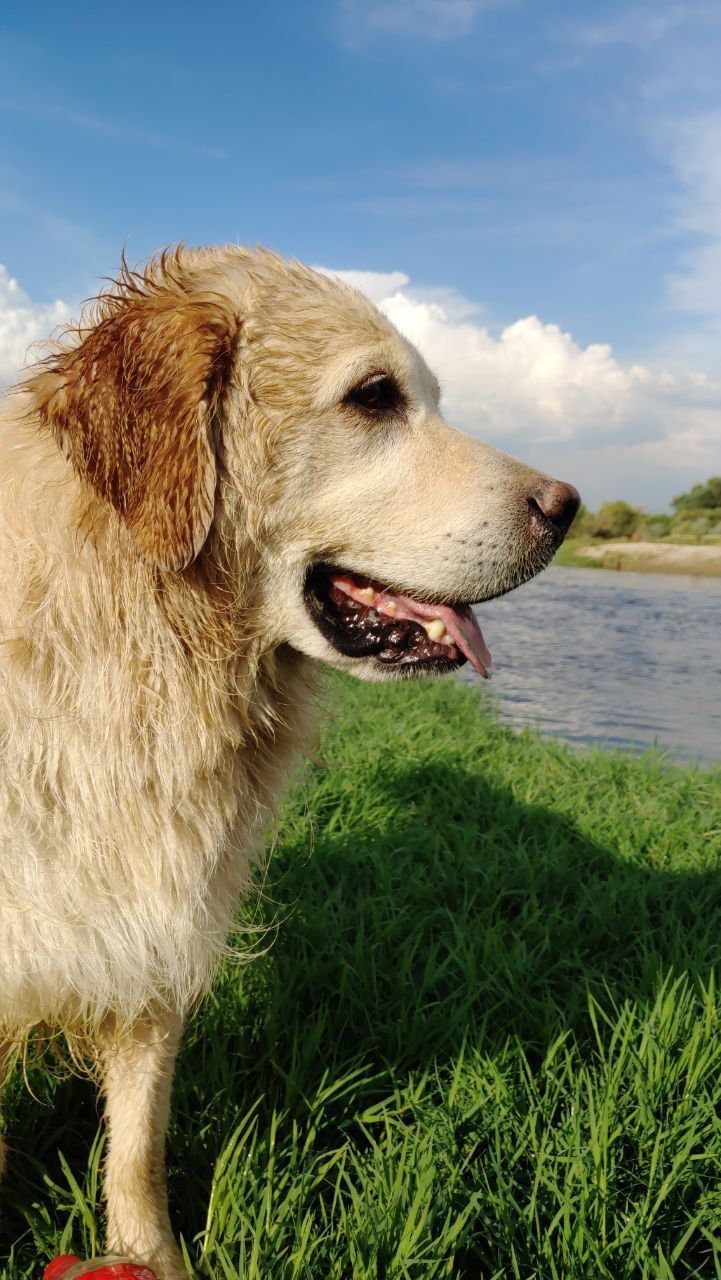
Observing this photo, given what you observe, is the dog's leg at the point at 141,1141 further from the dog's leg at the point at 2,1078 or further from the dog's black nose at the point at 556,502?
the dog's black nose at the point at 556,502

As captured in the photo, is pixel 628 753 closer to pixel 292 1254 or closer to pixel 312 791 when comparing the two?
pixel 312 791

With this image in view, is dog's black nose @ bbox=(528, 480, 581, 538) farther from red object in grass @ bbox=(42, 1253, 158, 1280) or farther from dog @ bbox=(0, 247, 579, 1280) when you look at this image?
red object in grass @ bbox=(42, 1253, 158, 1280)

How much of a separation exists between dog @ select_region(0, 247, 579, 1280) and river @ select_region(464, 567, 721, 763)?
1438 mm

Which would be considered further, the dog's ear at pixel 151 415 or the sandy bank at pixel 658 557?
the sandy bank at pixel 658 557

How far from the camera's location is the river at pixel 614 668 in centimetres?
Answer: 826

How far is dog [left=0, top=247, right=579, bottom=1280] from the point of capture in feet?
6.27

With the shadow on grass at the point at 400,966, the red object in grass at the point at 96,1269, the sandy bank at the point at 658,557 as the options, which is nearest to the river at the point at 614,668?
the shadow on grass at the point at 400,966

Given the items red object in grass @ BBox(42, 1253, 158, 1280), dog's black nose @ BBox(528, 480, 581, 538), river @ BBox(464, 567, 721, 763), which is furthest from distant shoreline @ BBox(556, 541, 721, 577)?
red object in grass @ BBox(42, 1253, 158, 1280)

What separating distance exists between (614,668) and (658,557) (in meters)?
23.9

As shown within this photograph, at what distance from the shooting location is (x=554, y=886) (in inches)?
154

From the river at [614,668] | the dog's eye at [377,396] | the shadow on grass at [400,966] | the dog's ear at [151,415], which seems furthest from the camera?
the river at [614,668]

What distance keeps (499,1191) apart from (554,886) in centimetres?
184

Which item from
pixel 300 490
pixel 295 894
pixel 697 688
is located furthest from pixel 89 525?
pixel 697 688

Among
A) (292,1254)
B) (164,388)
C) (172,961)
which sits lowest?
(292,1254)
